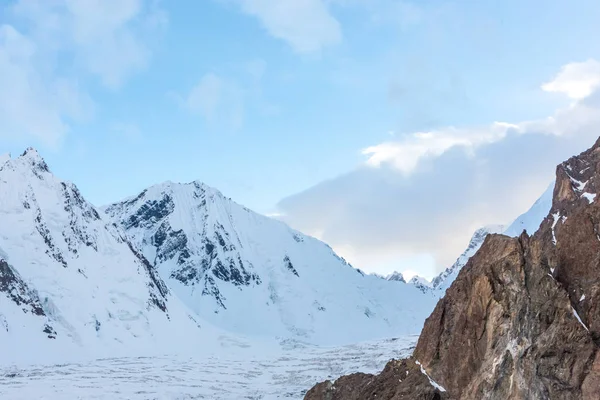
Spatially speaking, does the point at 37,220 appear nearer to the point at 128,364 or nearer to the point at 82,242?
the point at 82,242

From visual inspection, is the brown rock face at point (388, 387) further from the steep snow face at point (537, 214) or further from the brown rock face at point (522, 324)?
the steep snow face at point (537, 214)

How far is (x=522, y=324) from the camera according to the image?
3162cm

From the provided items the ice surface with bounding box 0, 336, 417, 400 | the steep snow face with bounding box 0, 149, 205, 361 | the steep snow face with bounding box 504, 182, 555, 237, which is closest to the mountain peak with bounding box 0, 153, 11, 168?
the steep snow face with bounding box 0, 149, 205, 361

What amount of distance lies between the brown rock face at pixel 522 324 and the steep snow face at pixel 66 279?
9564 cm

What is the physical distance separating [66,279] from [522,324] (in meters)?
127

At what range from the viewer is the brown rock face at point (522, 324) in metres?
29.7

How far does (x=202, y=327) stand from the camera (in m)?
179

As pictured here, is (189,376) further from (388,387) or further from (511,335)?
(511,335)

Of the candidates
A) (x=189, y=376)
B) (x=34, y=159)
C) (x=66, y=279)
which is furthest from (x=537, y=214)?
(x=34, y=159)

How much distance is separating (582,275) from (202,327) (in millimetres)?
155251

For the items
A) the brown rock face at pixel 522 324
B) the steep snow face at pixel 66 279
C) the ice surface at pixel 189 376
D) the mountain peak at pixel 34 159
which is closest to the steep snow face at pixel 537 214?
the ice surface at pixel 189 376

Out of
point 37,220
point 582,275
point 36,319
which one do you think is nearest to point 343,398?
point 582,275

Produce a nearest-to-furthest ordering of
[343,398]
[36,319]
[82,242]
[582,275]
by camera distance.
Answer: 1. [582,275]
2. [343,398]
3. [36,319]
4. [82,242]

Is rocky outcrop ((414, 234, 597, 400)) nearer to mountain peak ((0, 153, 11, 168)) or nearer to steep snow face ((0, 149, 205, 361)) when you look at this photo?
steep snow face ((0, 149, 205, 361))
